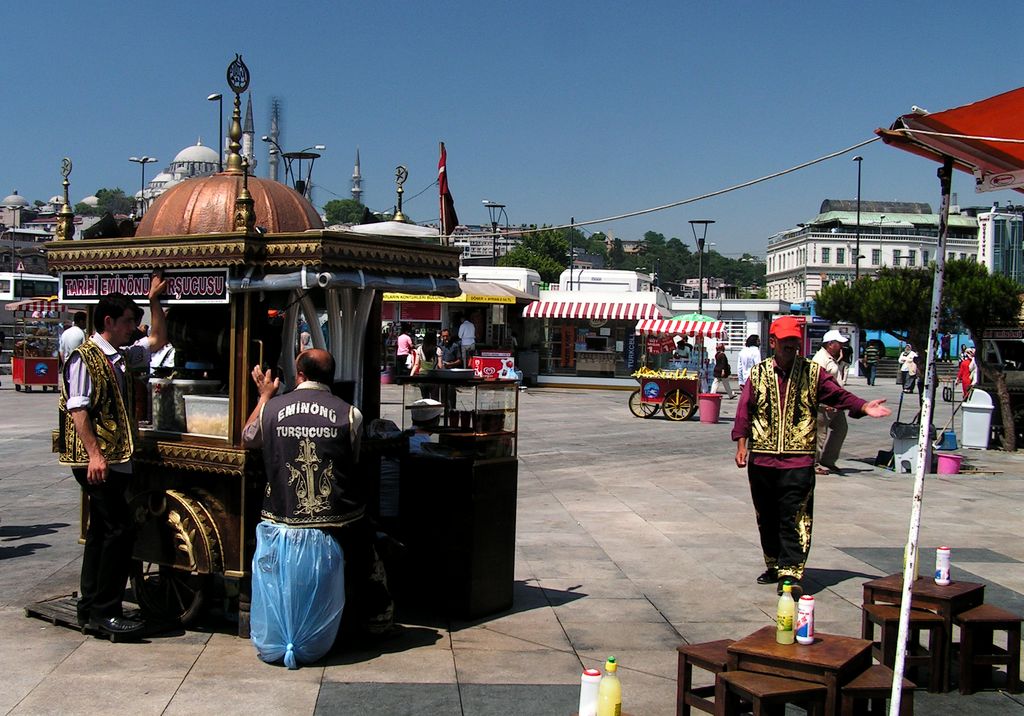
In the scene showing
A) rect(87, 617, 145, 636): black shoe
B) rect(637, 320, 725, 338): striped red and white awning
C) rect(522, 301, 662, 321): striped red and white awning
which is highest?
rect(522, 301, 662, 321): striped red and white awning

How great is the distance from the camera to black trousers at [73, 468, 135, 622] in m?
6.14

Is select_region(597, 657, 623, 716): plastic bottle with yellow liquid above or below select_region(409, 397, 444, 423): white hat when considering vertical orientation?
below

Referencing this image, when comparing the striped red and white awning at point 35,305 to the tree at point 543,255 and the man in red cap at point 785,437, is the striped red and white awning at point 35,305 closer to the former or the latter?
the man in red cap at point 785,437

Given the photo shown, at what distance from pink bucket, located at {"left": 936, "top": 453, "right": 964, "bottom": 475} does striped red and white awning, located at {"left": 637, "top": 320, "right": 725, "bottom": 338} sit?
635 inches

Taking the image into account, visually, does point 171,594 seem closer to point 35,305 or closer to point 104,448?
point 104,448

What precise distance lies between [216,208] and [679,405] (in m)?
17.1

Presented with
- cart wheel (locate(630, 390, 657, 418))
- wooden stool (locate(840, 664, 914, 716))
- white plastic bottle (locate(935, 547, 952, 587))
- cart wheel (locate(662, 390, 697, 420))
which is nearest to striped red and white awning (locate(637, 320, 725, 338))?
cart wheel (locate(630, 390, 657, 418))

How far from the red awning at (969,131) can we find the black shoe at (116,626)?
4793mm

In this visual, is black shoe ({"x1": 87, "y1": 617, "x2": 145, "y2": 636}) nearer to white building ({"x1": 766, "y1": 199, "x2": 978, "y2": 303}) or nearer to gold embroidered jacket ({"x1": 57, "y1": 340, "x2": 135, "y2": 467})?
gold embroidered jacket ({"x1": 57, "y1": 340, "x2": 135, "y2": 467})

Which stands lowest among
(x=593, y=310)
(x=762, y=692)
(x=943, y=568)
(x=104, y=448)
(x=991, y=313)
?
(x=762, y=692)

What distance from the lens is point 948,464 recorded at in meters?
15.0

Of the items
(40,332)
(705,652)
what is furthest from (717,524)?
(40,332)

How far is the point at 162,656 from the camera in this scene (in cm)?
587

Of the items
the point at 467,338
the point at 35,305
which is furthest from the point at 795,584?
the point at 35,305
